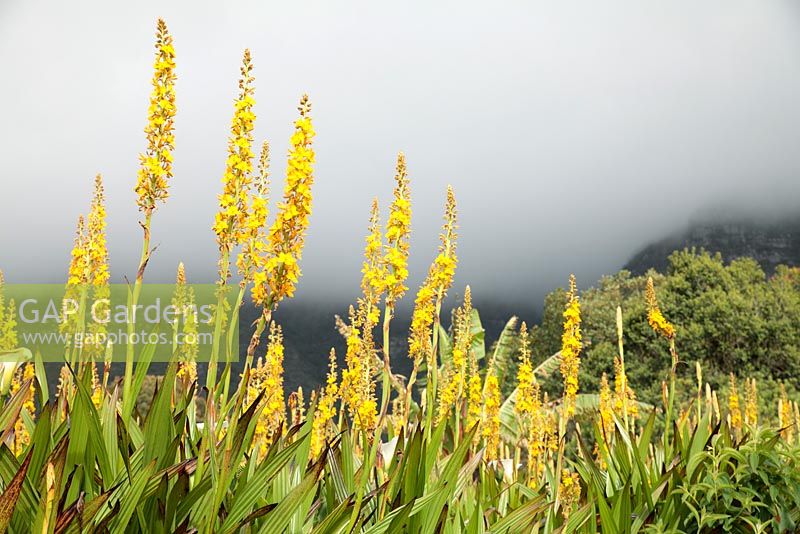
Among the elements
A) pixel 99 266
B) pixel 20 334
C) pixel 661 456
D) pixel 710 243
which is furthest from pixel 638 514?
pixel 710 243

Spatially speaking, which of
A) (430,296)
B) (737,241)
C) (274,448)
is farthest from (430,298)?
(737,241)

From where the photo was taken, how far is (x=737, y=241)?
49.6 metres

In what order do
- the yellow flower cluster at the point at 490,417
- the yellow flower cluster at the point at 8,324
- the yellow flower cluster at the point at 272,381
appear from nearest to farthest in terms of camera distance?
the yellow flower cluster at the point at 272,381 < the yellow flower cluster at the point at 490,417 < the yellow flower cluster at the point at 8,324

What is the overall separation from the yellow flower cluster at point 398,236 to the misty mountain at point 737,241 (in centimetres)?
4461

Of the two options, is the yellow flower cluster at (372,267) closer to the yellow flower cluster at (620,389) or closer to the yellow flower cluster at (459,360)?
the yellow flower cluster at (459,360)

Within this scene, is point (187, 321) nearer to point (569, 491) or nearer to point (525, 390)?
point (525, 390)

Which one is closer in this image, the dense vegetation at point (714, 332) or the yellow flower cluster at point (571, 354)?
the yellow flower cluster at point (571, 354)

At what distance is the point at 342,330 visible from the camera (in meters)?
4.05

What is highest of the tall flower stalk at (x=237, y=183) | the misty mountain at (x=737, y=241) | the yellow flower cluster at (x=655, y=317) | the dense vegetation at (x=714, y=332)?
→ the misty mountain at (x=737, y=241)

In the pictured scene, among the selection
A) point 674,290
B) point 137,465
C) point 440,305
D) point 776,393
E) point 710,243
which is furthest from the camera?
point 710,243

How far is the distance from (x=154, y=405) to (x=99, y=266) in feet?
6.92

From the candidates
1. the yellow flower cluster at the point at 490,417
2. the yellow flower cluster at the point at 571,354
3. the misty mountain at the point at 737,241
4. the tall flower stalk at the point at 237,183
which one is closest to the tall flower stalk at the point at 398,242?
the tall flower stalk at the point at 237,183

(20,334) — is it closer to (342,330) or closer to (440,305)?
(342,330)

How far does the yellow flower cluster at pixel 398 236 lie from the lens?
2.71 m
